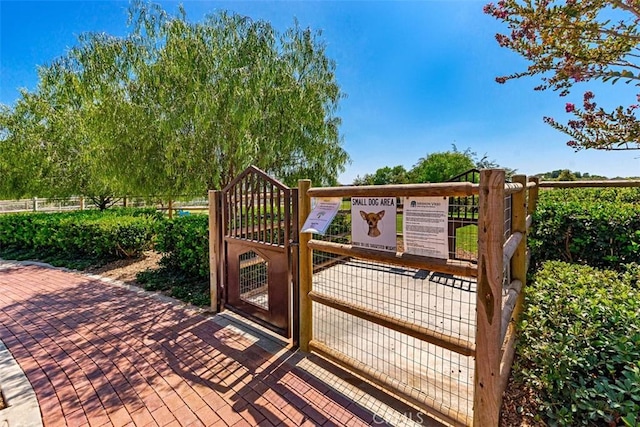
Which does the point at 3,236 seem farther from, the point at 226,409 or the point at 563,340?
the point at 563,340

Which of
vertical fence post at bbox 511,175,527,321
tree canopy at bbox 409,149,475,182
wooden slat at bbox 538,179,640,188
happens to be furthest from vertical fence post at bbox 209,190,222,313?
tree canopy at bbox 409,149,475,182

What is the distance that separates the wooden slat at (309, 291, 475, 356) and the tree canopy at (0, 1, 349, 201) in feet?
12.2

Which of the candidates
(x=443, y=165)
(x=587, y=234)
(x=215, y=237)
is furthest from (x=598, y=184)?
(x=443, y=165)

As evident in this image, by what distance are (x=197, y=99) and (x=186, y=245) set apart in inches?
100

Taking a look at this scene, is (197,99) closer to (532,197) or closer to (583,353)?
(532,197)

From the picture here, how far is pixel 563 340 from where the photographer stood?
161 cm

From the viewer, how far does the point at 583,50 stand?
7.80ft

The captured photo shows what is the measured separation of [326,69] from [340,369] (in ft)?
20.5

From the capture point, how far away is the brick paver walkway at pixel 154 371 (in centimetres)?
219

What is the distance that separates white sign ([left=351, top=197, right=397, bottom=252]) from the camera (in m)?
2.32

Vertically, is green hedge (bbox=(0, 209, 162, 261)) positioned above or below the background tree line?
below

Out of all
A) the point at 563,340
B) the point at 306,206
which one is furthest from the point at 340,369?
the point at 563,340

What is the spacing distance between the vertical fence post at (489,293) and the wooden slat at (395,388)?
0.25 m

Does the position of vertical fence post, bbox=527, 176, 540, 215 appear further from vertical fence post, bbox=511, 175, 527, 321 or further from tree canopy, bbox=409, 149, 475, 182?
tree canopy, bbox=409, 149, 475, 182
